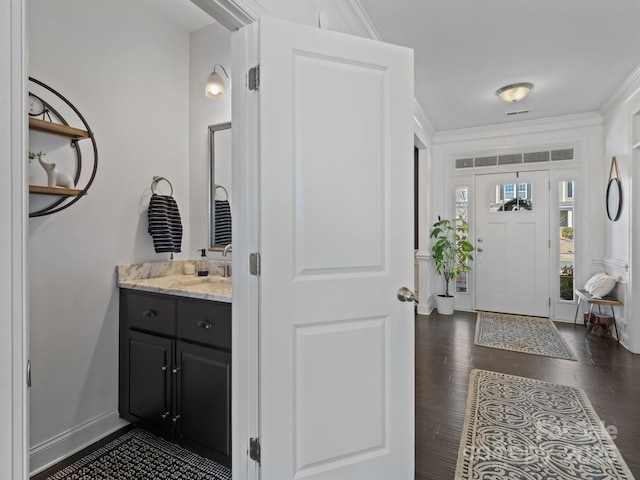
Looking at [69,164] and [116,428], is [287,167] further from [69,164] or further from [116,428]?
[116,428]

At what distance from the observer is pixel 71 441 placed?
1.93 metres

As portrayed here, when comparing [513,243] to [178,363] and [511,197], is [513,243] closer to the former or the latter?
[511,197]

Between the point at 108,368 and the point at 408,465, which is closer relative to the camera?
the point at 408,465

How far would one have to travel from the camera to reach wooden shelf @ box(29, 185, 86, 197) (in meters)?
1.68

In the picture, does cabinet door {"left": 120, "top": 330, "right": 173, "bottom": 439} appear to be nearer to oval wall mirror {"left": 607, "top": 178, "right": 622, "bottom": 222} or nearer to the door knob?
the door knob

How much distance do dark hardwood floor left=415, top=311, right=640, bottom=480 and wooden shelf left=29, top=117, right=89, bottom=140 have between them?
8.21ft

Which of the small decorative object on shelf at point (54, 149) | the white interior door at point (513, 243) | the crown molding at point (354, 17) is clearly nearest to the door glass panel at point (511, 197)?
the white interior door at point (513, 243)

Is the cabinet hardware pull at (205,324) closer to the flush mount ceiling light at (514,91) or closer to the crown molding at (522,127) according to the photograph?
the flush mount ceiling light at (514,91)

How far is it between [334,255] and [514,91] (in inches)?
126

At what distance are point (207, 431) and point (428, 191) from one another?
4.24 metres

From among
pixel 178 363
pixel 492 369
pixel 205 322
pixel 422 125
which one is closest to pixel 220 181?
pixel 205 322

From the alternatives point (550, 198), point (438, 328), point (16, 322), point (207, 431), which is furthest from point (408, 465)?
point (550, 198)

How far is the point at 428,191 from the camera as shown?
504cm

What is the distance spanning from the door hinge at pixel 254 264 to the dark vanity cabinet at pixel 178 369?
1.40 feet
